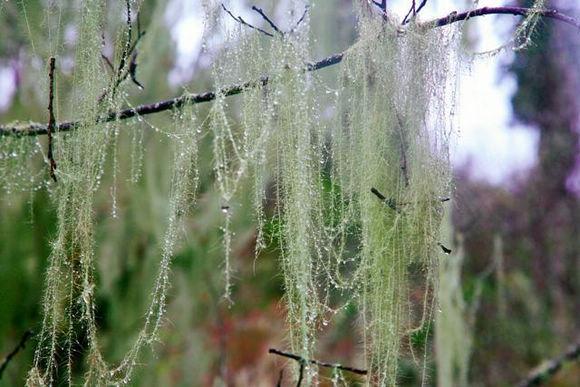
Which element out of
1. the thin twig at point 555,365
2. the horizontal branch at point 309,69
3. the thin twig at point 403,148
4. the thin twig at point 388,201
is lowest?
the thin twig at point 555,365

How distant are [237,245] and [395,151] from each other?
162 cm

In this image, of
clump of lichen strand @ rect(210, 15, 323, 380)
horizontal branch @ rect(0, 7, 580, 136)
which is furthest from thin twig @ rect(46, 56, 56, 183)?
clump of lichen strand @ rect(210, 15, 323, 380)

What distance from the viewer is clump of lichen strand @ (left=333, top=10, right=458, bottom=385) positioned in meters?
0.61

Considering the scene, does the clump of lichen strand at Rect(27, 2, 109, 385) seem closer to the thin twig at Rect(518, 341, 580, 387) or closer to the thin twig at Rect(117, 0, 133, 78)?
the thin twig at Rect(117, 0, 133, 78)

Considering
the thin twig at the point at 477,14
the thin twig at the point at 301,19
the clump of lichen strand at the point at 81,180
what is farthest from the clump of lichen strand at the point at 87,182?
the thin twig at the point at 477,14

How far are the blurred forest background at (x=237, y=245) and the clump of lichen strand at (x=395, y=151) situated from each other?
107mm

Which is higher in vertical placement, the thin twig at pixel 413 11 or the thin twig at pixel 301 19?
the thin twig at pixel 413 11

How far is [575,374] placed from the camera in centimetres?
371

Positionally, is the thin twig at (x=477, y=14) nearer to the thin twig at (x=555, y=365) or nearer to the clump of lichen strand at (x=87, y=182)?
the clump of lichen strand at (x=87, y=182)

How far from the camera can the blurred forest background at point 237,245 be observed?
65.5 inches

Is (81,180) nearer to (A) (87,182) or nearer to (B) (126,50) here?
(A) (87,182)

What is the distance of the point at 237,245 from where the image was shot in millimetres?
2217

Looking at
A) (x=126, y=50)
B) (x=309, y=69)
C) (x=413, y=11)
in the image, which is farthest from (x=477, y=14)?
(x=126, y=50)

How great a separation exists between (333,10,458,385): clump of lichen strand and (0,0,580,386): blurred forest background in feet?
0.35
